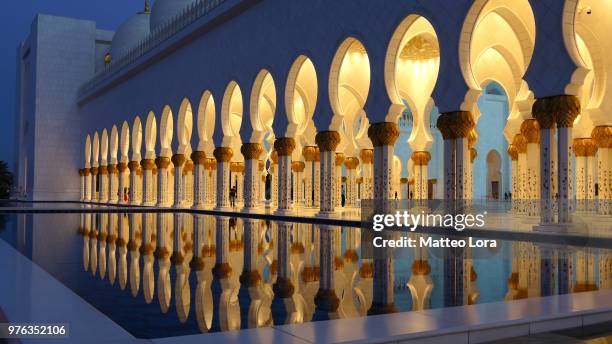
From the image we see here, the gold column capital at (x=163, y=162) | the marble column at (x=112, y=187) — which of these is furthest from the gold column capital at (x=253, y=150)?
the marble column at (x=112, y=187)

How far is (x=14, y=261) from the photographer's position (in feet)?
13.4

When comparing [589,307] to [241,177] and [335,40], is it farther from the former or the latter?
[241,177]

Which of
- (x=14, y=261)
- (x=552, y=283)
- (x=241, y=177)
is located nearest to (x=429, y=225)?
(x=552, y=283)

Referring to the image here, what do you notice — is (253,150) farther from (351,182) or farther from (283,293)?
(283,293)

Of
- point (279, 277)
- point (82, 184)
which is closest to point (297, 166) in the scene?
point (82, 184)

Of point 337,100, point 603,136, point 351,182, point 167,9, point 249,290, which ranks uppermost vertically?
point 167,9

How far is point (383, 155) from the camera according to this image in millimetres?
8539

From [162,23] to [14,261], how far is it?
14.0m

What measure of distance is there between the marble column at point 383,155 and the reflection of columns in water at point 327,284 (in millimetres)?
2665

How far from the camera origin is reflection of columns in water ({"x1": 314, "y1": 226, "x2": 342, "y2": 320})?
255 cm

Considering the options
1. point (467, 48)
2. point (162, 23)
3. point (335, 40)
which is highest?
point (162, 23)

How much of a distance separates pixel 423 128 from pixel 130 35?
1345 cm

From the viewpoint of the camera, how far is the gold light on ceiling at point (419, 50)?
35.9 feet

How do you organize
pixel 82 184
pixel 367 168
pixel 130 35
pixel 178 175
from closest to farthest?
pixel 367 168 < pixel 178 175 < pixel 130 35 < pixel 82 184
